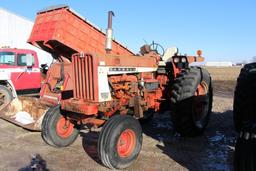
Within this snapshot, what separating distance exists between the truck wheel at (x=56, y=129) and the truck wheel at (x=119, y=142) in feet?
5.28

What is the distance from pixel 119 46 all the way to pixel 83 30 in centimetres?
120

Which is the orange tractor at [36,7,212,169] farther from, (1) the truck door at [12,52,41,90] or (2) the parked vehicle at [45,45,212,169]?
(1) the truck door at [12,52,41,90]

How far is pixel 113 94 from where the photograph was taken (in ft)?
20.6

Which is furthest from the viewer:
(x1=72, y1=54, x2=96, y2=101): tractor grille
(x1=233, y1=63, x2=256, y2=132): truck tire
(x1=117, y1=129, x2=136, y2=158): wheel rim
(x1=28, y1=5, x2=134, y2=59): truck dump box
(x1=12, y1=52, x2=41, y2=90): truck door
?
(x1=12, y1=52, x2=41, y2=90): truck door

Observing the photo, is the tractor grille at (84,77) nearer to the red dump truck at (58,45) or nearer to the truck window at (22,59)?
the red dump truck at (58,45)

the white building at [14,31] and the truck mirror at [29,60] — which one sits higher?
the white building at [14,31]

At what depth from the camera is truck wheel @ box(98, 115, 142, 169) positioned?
5176 mm

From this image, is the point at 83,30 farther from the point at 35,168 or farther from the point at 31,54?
the point at 35,168

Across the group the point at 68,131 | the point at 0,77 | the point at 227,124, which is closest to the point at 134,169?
the point at 68,131

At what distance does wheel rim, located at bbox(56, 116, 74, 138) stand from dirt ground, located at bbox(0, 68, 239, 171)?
0.27 m

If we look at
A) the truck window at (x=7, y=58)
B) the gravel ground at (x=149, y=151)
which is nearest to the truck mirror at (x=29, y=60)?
the truck window at (x=7, y=58)

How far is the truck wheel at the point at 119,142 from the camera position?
5176 millimetres

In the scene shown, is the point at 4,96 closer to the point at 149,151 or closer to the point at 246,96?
the point at 149,151

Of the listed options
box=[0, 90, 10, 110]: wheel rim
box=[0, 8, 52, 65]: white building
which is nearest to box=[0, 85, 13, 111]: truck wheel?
box=[0, 90, 10, 110]: wheel rim
